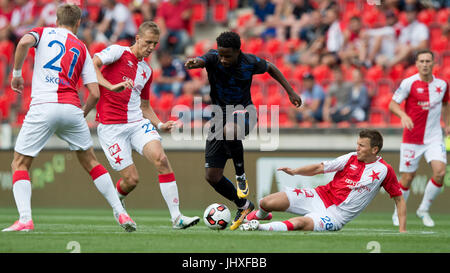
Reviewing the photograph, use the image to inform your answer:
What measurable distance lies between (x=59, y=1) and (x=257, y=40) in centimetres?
528

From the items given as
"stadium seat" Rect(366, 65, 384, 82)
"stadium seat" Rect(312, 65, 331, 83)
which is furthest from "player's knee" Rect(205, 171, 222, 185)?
"stadium seat" Rect(366, 65, 384, 82)

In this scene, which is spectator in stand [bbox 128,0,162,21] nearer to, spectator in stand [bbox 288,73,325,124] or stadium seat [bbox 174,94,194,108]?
stadium seat [bbox 174,94,194,108]

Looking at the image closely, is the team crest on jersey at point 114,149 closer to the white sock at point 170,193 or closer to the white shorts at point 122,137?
the white shorts at point 122,137

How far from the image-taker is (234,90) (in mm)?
8539

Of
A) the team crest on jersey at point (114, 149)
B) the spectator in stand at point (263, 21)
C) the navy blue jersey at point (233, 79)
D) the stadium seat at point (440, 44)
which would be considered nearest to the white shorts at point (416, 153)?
the navy blue jersey at point (233, 79)

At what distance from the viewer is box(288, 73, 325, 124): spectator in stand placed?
46.7 feet

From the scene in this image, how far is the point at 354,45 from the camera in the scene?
1603cm

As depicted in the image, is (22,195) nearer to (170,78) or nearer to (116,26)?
(170,78)

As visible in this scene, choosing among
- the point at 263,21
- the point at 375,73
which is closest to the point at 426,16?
the point at 375,73

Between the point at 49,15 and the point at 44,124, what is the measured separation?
450 inches

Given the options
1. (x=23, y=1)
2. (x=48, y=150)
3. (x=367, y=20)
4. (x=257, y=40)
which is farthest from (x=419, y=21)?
(x=23, y=1)

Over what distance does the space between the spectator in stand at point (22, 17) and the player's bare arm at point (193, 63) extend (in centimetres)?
1129

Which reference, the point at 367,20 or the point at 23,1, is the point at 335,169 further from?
the point at 23,1

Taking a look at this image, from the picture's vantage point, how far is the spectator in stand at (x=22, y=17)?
1828cm
